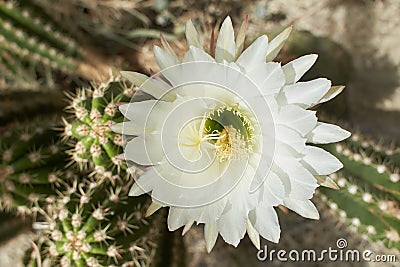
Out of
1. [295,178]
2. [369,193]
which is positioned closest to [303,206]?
[295,178]

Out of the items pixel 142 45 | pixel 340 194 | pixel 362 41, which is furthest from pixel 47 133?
pixel 362 41

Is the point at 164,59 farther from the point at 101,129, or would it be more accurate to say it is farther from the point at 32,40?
the point at 32,40

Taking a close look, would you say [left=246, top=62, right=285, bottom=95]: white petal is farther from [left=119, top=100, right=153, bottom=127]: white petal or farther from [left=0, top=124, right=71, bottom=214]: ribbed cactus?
[left=0, top=124, right=71, bottom=214]: ribbed cactus

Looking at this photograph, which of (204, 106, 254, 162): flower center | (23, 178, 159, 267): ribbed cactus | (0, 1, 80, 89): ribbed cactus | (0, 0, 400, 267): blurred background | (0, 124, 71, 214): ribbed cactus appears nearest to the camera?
(204, 106, 254, 162): flower center

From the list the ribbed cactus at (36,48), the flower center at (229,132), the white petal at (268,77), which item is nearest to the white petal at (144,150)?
the flower center at (229,132)

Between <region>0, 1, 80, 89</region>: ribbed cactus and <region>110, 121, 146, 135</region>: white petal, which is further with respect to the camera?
<region>0, 1, 80, 89</region>: ribbed cactus

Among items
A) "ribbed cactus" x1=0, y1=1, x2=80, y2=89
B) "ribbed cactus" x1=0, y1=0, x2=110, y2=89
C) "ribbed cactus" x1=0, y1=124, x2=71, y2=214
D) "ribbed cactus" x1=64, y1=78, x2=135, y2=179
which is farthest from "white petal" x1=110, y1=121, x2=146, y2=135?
"ribbed cactus" x1=0, y1=1, x2=80, y2=89

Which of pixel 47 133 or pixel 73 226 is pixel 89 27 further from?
pixel 73 226
